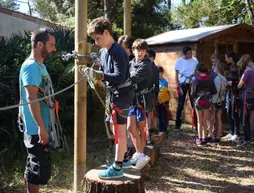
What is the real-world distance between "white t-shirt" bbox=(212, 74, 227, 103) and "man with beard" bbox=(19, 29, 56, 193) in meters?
4.52

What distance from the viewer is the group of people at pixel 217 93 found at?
703 cm

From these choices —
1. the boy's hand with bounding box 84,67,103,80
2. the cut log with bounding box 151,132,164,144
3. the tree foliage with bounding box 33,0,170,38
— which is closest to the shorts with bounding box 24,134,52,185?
the boy's hand with bounding box 84,67,103,80

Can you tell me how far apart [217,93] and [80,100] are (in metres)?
3.88

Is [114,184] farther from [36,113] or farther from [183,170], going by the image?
[183,170]

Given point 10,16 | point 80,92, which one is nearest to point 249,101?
point 80,92

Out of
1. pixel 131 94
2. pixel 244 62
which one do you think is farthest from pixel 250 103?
pixel 131 94

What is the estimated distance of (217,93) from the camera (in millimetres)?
7355

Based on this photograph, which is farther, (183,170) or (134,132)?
(183,170)

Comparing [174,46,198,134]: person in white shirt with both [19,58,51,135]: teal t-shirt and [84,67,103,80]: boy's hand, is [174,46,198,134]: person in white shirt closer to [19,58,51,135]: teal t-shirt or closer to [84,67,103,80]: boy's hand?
[84,67,103,80]: boy's hand

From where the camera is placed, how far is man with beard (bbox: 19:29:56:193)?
10.5 feet

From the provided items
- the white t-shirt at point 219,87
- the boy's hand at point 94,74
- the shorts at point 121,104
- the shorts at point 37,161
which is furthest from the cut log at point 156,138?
the shorts at point 37,161

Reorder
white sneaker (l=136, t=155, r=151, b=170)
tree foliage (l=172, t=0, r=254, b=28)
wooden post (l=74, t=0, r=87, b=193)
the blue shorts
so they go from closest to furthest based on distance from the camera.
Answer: wooden post (l=74, t=0, r=87, b=193) → white sneaker (l=136, t=155, r=151, b=170) → the blue shorts → tree foliage (l=172, t=0, r=254, b=28)

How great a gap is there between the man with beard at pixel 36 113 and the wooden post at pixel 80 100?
709 millimetres

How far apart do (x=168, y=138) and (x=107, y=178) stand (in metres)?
4.11
